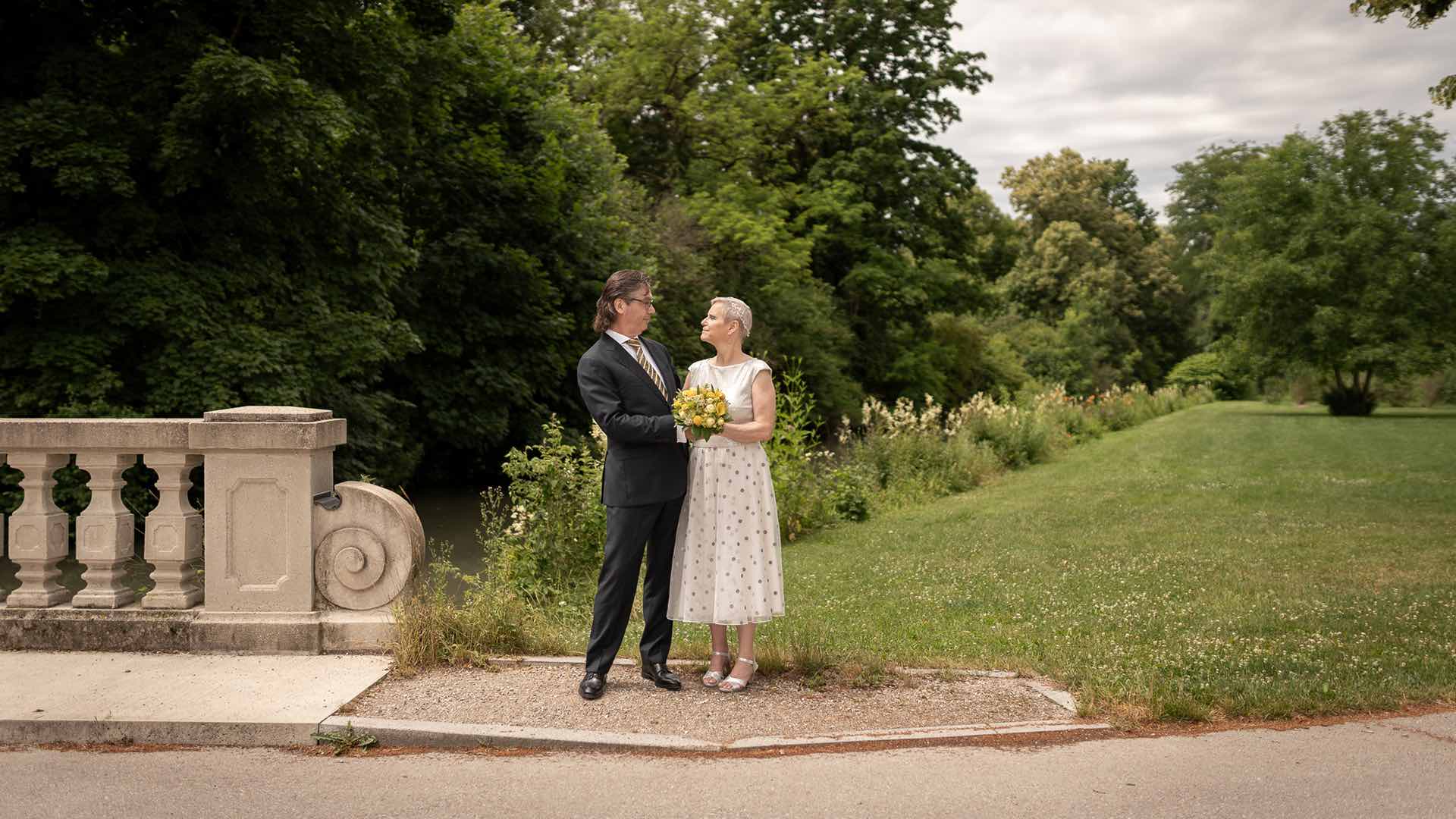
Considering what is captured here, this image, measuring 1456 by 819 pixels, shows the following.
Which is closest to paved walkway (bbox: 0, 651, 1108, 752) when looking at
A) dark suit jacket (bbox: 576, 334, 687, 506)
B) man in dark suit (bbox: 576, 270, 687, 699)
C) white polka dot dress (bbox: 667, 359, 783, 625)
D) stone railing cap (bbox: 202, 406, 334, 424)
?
man in dark suit (bbox: 576, 270, 687, 699)

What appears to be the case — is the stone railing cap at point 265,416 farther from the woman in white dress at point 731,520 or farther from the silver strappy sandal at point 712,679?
the silver strappy sandal at point 712,679

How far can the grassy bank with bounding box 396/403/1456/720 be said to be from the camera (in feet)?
20.6

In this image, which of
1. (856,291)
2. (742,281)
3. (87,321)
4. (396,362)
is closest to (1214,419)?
(856,291)

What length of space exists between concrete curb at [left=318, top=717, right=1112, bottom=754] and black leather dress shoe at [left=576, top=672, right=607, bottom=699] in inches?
17.7

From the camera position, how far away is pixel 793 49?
39000mm

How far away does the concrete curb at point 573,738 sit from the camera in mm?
5047

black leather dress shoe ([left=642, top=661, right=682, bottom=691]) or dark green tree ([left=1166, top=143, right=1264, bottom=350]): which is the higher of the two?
dark green tree ([left=1166, top=143, right=1264, bottom=350])

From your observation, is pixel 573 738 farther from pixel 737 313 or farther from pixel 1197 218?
pixel 1197 218

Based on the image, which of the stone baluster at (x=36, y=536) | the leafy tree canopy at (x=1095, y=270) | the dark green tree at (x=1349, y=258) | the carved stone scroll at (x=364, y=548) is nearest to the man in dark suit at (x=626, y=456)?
the carved stone scroll at (x=364, y=548)

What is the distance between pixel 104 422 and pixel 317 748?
2.43m

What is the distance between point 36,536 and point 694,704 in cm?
385

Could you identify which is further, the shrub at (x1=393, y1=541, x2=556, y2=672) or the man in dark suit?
the shrub at (x1=393, y1=541, x2=556, y2=672)

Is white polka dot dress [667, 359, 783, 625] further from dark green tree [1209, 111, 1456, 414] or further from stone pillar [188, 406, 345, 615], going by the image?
dark green tree [1209, 111, 1456, 414]

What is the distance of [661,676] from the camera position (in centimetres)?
589
